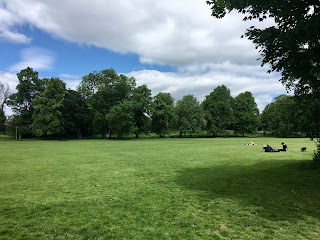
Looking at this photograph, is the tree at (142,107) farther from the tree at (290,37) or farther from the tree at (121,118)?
the tree at (290,37)

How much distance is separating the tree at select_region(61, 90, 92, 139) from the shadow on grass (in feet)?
177

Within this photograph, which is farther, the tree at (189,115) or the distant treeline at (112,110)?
the tree at (189,115)

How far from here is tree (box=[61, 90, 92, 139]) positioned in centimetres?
6009

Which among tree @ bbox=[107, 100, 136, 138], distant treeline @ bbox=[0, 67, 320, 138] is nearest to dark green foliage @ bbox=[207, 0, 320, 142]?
distant treeline @ bbox=[0, 67, 320, 138]

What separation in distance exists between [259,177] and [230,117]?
214 feet

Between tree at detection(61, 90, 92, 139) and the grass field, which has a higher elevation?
tree at detection(61, 90, 92, 139)

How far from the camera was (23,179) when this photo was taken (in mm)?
11266

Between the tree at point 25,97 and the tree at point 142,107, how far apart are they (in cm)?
2794

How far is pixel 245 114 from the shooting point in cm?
7581

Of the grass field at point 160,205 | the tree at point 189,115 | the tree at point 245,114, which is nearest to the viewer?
the grass field at point 160,205

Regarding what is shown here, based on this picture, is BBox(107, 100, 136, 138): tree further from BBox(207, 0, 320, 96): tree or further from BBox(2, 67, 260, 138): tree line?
BBox(207, 0, 320, 96): tree

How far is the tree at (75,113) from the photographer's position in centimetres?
6009

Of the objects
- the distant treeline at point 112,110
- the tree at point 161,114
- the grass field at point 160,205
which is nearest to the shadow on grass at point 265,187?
the grass field at point 160,205

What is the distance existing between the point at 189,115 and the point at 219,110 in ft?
40.4
